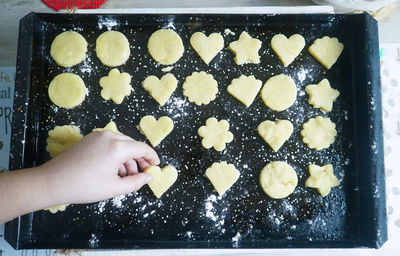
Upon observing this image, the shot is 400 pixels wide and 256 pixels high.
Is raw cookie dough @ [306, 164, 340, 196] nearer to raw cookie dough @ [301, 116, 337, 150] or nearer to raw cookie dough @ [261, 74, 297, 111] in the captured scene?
raw cookie dough @ [301, 116, 337, 150]

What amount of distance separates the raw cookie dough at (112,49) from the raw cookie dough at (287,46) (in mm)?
399

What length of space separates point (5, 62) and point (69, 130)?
324 millimetres

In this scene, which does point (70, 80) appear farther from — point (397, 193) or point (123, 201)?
point (397, 193)

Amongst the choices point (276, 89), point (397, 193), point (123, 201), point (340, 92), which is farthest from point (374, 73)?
point (123, 201)

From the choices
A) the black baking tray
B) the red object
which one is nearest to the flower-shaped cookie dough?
the black baking tray

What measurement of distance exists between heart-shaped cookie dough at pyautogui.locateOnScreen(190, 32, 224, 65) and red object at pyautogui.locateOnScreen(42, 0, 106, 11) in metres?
0.33

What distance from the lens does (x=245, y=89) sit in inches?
37.8

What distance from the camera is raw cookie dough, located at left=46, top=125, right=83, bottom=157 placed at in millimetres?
932

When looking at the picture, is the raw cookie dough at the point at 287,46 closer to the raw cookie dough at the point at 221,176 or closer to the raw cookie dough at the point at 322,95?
the raw cookie dough at the point at 322,95

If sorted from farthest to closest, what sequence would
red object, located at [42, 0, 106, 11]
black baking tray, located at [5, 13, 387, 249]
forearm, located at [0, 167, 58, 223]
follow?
red object, located at [42, 0, 106, 11]
black baking tray, located at [5, 13, 387, 249]
forearm, located at [0, 167, 58, 223]

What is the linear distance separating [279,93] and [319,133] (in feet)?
0.48

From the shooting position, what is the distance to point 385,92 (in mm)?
1029

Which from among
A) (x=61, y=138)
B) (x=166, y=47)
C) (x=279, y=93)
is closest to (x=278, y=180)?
(x=279, y=93)

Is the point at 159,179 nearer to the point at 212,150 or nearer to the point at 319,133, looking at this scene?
the point at 212,150
